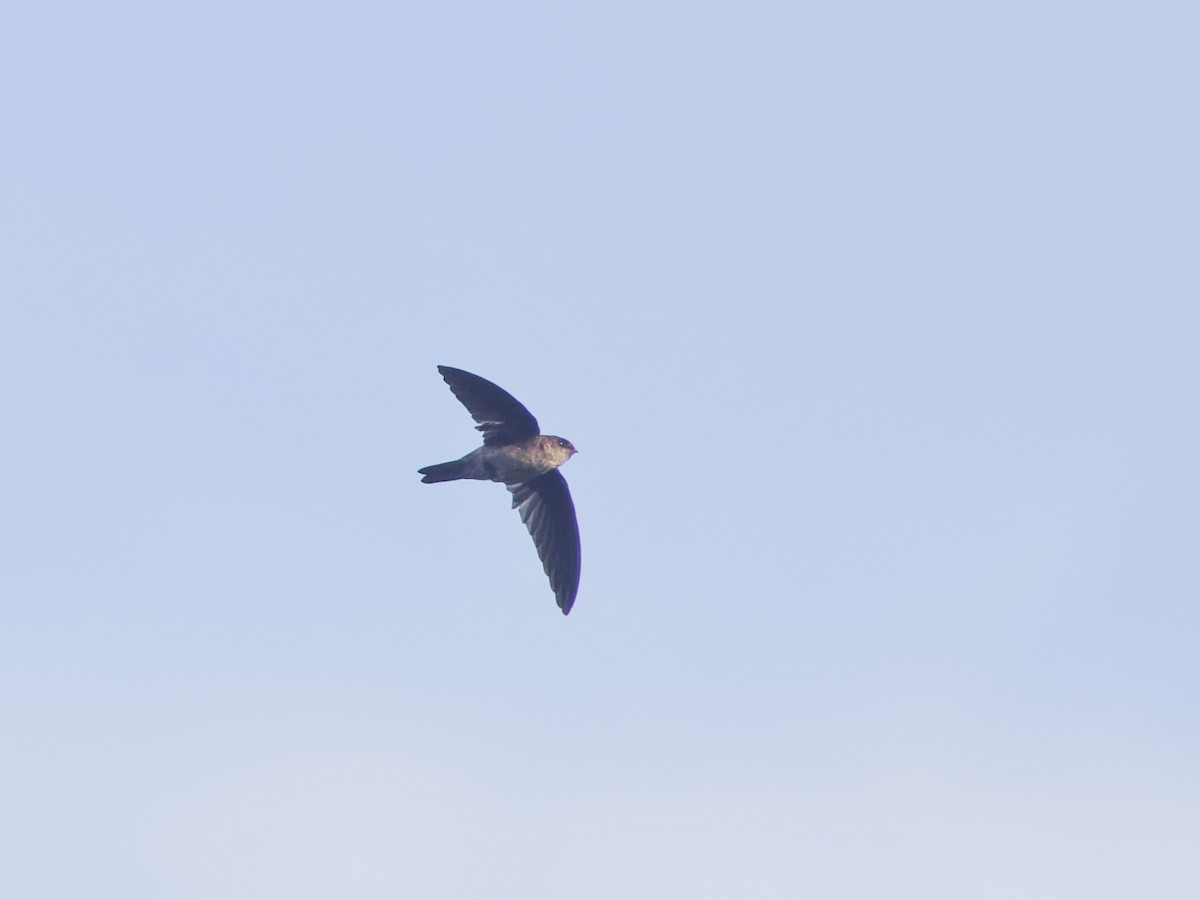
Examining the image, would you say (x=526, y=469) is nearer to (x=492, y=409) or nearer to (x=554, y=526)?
(x=492, y=409)

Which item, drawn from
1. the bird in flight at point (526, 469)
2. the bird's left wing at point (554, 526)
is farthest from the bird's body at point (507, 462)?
the bird's left wing at point (554, 526)

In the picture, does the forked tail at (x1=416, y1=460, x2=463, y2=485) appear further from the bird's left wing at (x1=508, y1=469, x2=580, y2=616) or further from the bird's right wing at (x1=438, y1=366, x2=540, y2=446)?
the bird's left wing at (x1=508, y1=469, x2=580, y2=616)

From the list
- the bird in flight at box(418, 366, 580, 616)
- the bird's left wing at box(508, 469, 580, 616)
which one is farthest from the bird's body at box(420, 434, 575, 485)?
the bird's left wing at box(508, 469, 580, 616)

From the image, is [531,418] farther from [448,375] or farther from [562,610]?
Result: [562,610]

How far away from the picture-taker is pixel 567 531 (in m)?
23.9

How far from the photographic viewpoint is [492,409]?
2261 cm

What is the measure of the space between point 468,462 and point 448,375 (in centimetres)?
110

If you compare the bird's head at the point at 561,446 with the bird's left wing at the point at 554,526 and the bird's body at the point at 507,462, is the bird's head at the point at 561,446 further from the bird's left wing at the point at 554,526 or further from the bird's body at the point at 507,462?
the bird's left wing at the point at 554,526

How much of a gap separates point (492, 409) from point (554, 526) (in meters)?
2.07

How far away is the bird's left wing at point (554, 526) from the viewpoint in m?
23.8

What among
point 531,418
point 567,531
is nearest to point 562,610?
point 567,531

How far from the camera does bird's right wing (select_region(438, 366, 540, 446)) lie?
884 inches

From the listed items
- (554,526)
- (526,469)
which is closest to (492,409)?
(526,469)

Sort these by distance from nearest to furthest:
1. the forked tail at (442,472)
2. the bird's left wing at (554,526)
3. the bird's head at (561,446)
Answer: the forked tail at (442,472)
the bird's head at (561,446)
the bird's left wing at (554,526)
